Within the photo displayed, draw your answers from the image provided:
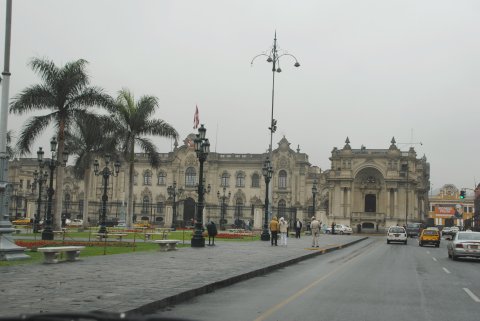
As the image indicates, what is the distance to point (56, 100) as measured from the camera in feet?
109

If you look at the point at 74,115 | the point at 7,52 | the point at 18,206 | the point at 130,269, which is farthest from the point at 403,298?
the point at 18,206

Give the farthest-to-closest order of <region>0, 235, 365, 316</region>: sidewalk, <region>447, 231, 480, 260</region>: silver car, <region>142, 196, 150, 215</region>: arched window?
1. <region>142, 196, 150, 215</region>: arched window
2. <region>447, 231, 480, 260</region>: silver car
3. <region>0, 235, 365, 316</region>: sidewalk

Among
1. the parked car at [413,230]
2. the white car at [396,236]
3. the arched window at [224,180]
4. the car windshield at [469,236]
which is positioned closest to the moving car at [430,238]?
the white car at [396,236]

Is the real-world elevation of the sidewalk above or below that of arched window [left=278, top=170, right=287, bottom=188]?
below

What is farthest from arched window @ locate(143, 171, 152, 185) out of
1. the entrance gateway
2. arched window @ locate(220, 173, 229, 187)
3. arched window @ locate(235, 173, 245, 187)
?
the entrance gateway

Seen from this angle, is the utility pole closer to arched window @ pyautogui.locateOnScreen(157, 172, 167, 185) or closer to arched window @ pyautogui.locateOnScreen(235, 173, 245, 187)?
arched window @ pyautogui.locateOnScreen(235, 173, 245, 187)

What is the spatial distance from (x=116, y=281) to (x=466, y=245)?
17.0 meters

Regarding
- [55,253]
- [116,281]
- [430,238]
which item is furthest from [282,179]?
[116,281]

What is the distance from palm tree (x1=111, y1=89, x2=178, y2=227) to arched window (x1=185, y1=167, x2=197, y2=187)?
4849 centimetres

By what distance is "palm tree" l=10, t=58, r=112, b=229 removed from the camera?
3275 centimetres

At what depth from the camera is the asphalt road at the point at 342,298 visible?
957cm

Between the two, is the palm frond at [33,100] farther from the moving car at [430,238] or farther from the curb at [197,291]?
the moving car at [430,238]

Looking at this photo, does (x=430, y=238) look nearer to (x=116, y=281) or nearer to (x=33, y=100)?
(x=33, y=100)

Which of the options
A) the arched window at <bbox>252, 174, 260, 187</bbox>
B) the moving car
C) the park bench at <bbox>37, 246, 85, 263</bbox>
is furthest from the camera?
the arched window at <bbox>252, 174, 260, 187</bbox>
